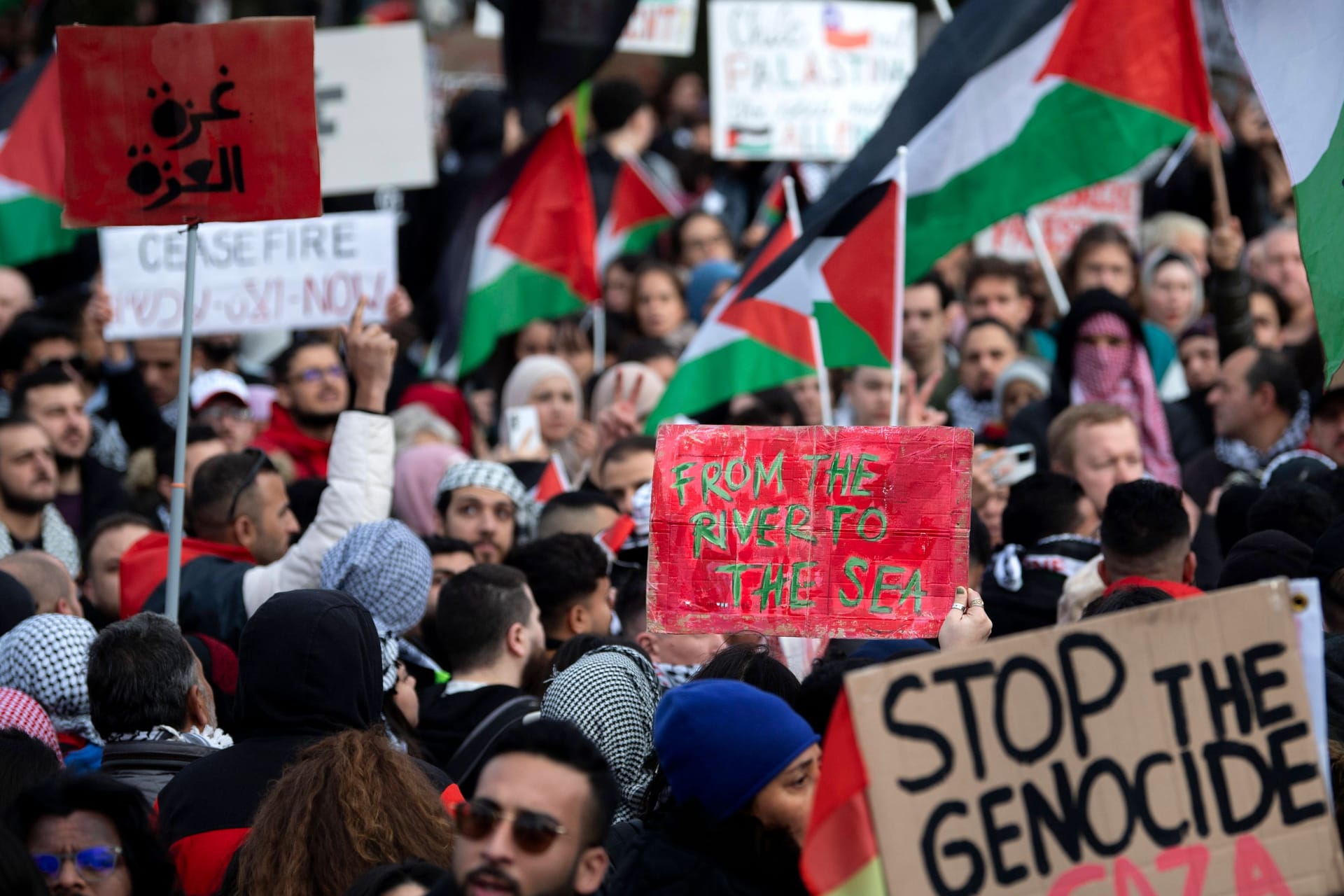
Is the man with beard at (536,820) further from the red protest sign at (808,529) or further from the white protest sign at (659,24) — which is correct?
the white protest sign at (659,24)

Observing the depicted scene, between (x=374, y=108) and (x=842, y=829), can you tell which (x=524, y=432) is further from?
(x=842, y=829)

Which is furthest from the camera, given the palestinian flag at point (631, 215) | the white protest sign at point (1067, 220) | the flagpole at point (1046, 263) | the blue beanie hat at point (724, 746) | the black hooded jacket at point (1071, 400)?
the palestinian flag at point (631, 215)

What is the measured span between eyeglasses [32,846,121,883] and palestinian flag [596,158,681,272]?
825 centimetres

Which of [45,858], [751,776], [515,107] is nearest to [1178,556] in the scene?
[751,776]

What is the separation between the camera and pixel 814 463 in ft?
14.9

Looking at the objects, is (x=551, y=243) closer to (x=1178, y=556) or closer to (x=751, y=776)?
(x=1178, y=556)

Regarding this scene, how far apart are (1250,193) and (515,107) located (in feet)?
17.8

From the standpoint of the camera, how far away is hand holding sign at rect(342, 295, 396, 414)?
622 cm

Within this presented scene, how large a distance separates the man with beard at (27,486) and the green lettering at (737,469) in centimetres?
364

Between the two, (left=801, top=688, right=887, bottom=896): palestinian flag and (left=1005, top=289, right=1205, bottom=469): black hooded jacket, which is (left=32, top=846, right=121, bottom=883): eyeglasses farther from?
(left=1005, top=289, right=1205, bottom=469): black hooded jacket

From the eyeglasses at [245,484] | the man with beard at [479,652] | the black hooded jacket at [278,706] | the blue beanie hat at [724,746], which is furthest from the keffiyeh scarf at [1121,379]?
the blue beanie hat at [724,746]

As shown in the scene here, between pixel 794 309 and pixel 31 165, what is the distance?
4957 mm

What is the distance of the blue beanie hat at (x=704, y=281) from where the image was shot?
10930mm

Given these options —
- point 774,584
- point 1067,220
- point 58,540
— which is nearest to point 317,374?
point 58,540
